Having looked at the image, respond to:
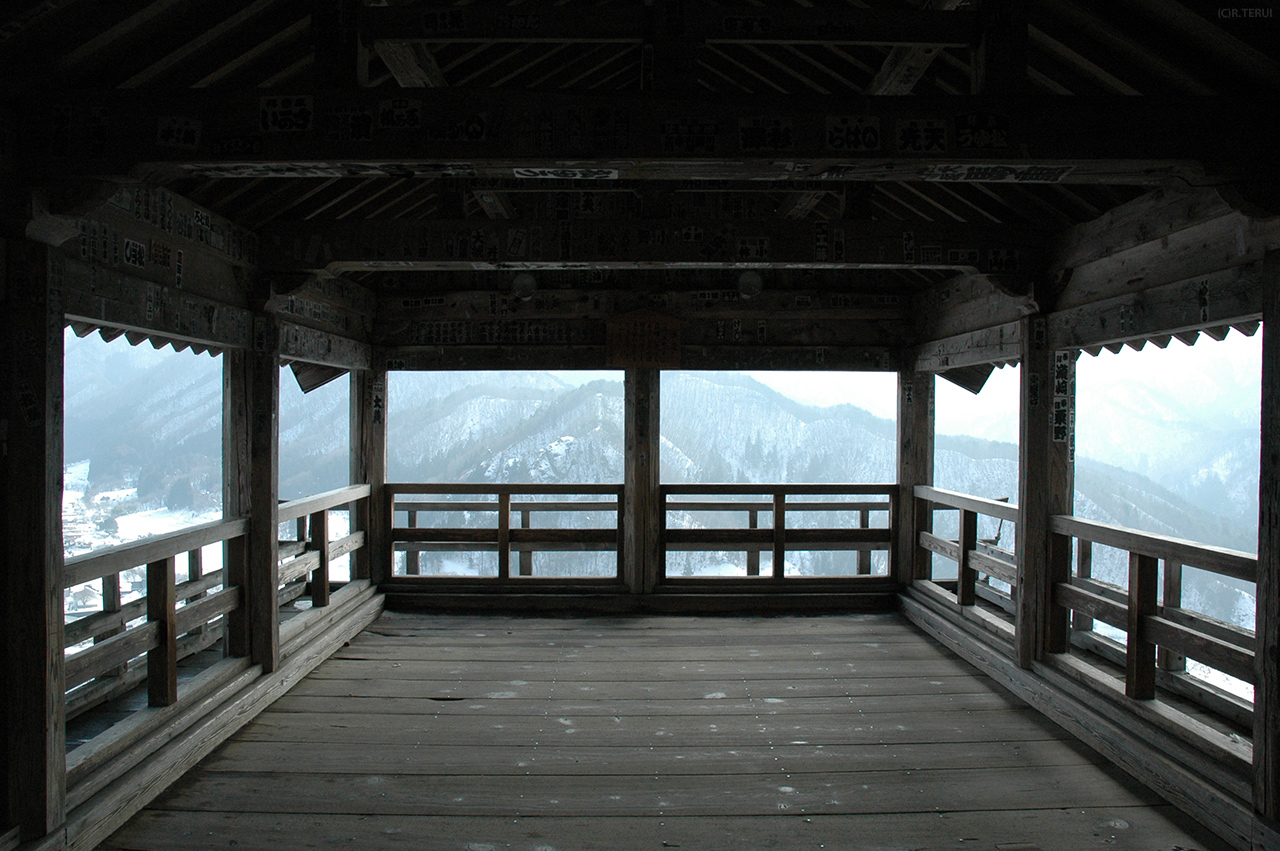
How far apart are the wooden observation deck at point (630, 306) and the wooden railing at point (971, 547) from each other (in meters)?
0.05

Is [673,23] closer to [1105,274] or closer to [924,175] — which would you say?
[924,175]

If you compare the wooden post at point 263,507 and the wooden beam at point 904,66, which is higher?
the wooden beam at point 904,66

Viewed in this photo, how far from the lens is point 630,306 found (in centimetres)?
710

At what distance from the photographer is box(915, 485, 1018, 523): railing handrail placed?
5.60 metres

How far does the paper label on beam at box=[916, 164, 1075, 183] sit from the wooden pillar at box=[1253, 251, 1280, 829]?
1117 mm

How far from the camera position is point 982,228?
4.85 m

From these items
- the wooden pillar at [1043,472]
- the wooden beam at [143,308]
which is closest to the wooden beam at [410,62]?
the wooden beam at [143,308]

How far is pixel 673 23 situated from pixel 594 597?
5.42 m

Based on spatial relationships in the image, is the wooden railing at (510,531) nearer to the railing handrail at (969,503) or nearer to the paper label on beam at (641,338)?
the paper label on beam at (641,338)

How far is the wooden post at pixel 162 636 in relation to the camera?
3932mm

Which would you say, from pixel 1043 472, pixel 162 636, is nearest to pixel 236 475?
pixel 162 636

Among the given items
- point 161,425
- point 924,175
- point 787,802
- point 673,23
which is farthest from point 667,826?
point 161,425

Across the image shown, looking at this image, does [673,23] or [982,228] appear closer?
[673,23]

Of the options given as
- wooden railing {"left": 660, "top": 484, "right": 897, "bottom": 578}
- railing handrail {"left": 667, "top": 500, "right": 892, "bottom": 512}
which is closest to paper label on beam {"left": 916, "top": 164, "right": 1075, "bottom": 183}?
railing handrail {"left": 667, "top": 500, "right": 892, "bottom": 512}
